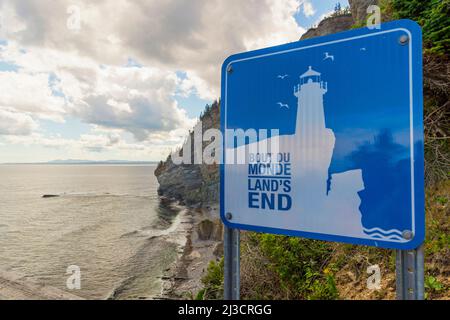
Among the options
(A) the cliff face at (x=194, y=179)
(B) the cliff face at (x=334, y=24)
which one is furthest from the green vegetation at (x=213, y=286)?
(A) the cliff face at (x=194, y=179)

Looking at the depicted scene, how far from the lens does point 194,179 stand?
67.8 meters

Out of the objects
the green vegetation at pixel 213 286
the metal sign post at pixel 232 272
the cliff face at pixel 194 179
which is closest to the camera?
the metal sign post at pixel 232 272

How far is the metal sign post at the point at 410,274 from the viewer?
145 cm

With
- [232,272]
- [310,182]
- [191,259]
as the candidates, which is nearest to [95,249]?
[191,259]

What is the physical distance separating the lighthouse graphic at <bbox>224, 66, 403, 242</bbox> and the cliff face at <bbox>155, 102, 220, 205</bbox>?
5238cm

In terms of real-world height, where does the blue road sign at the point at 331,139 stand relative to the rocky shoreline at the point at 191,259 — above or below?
above

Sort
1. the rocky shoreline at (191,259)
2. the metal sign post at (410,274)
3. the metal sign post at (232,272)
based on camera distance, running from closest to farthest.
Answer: the metal sign post at (410,274) → the metal sign post at (232,272) → the rocky shoreline at (191,259)

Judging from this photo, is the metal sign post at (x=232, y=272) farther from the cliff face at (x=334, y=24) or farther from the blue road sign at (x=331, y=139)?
the cliff face at (x=334, y=24)

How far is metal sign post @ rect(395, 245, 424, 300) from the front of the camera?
1454 millimetres

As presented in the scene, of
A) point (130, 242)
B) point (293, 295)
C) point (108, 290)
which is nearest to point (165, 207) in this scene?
point (130, 242)

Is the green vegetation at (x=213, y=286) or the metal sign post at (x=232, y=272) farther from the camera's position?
the green vegetation at (x=213, y=286)

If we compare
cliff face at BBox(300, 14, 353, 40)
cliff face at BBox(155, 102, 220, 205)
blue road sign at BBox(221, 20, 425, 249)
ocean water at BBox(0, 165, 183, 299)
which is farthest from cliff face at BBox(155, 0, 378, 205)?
blue road sign at BBox(221, 20, 425, 249)

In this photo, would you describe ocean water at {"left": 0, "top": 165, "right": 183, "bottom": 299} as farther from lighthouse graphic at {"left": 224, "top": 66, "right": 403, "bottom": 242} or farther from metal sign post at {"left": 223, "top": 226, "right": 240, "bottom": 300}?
lighthouse graphic at {"left": 224, "top": 66, "right": 403, "bottom": 242}

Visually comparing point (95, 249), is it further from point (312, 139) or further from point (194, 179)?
point (194, 179)
